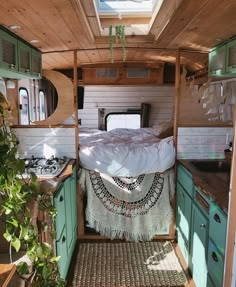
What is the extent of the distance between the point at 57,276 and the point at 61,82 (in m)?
1.94

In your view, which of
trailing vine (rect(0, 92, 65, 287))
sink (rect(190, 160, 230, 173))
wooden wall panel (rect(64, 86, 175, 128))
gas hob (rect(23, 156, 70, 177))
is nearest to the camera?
trailing vine (rect(0, 92, 65, 287))

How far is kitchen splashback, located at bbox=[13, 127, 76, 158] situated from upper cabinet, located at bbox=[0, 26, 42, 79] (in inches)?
23.8

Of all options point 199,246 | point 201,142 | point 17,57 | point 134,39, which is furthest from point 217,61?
point 17,57

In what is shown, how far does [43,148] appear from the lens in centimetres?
291

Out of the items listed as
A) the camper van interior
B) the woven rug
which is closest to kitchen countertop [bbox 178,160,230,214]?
the camper van interior

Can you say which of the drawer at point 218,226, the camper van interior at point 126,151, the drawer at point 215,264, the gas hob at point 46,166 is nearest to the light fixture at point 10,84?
the camper van interior at point 126,151

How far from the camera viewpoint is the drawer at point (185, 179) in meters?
2.43

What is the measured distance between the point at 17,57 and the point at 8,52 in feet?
0.53

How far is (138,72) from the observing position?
405 centimetres

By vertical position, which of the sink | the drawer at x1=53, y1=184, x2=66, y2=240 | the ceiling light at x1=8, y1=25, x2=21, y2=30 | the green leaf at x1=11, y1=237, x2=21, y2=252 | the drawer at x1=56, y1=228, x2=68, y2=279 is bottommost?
the drawer at x1=56, y1=228, x2=68, y2=279

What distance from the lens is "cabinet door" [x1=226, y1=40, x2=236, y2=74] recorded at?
2.10m

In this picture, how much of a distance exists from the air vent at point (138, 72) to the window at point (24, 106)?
1541 mm

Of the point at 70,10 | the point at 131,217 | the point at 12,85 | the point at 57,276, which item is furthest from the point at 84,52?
the point at 57,276

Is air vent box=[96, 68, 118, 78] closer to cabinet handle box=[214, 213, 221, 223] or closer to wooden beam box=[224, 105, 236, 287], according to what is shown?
cabinet handle box=[214, 213, 221, 223]
